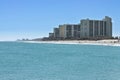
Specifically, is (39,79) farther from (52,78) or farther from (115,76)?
(115,76)

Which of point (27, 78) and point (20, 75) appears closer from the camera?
point (27, 78)

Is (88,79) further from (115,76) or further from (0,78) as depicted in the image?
(0,78)

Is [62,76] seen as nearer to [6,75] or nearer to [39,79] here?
[39,79]

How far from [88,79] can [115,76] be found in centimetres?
232

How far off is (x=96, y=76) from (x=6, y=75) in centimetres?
635

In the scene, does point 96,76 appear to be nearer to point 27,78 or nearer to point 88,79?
point 88,79

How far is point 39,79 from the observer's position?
23.5 m

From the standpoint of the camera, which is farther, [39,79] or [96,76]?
[96,76]

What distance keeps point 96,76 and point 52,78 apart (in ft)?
10.8

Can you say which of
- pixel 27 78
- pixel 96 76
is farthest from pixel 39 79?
pixel 96 76

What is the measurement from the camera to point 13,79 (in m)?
23.5

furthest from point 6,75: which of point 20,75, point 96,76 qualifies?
point 96,76

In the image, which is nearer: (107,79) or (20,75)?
(107,79)

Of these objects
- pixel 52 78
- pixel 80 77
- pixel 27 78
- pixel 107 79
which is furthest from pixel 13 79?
pixel 107 79
